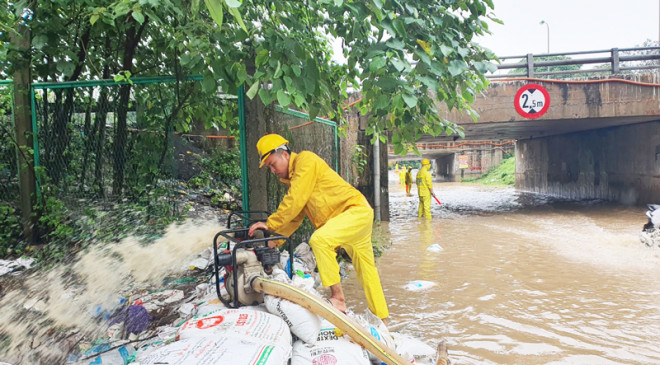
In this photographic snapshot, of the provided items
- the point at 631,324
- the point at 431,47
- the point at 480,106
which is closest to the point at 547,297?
the point at 631,324

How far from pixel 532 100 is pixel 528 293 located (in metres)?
7.39

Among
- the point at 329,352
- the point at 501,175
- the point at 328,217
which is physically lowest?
the point at 501,175

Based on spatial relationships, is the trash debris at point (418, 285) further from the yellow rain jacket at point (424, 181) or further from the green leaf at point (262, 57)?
the yellow rain jacket at point (424, 181)

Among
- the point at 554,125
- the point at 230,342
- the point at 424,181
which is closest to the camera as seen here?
the point at 230,342

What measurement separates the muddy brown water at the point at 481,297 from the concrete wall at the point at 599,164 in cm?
→ 622

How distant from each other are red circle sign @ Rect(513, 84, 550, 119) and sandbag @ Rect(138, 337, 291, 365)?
1025 cm

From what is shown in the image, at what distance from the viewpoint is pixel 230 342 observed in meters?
2.14

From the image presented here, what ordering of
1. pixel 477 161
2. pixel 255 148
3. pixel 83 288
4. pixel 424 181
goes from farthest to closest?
1. pixel 477 161
2. pixel 424 181
3. pixel 255 148
4. pixel 83 288

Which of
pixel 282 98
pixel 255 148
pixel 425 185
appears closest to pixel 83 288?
pixel 255 148

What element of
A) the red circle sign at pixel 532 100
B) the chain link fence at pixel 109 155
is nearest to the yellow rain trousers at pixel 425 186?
the red circle sign at pixel 532 100

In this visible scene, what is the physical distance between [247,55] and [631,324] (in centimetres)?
407

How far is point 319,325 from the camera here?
2576 millimetres

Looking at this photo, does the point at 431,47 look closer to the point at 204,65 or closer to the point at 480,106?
the point at 204,65

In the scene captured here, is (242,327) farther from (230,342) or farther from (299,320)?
(299,320)
